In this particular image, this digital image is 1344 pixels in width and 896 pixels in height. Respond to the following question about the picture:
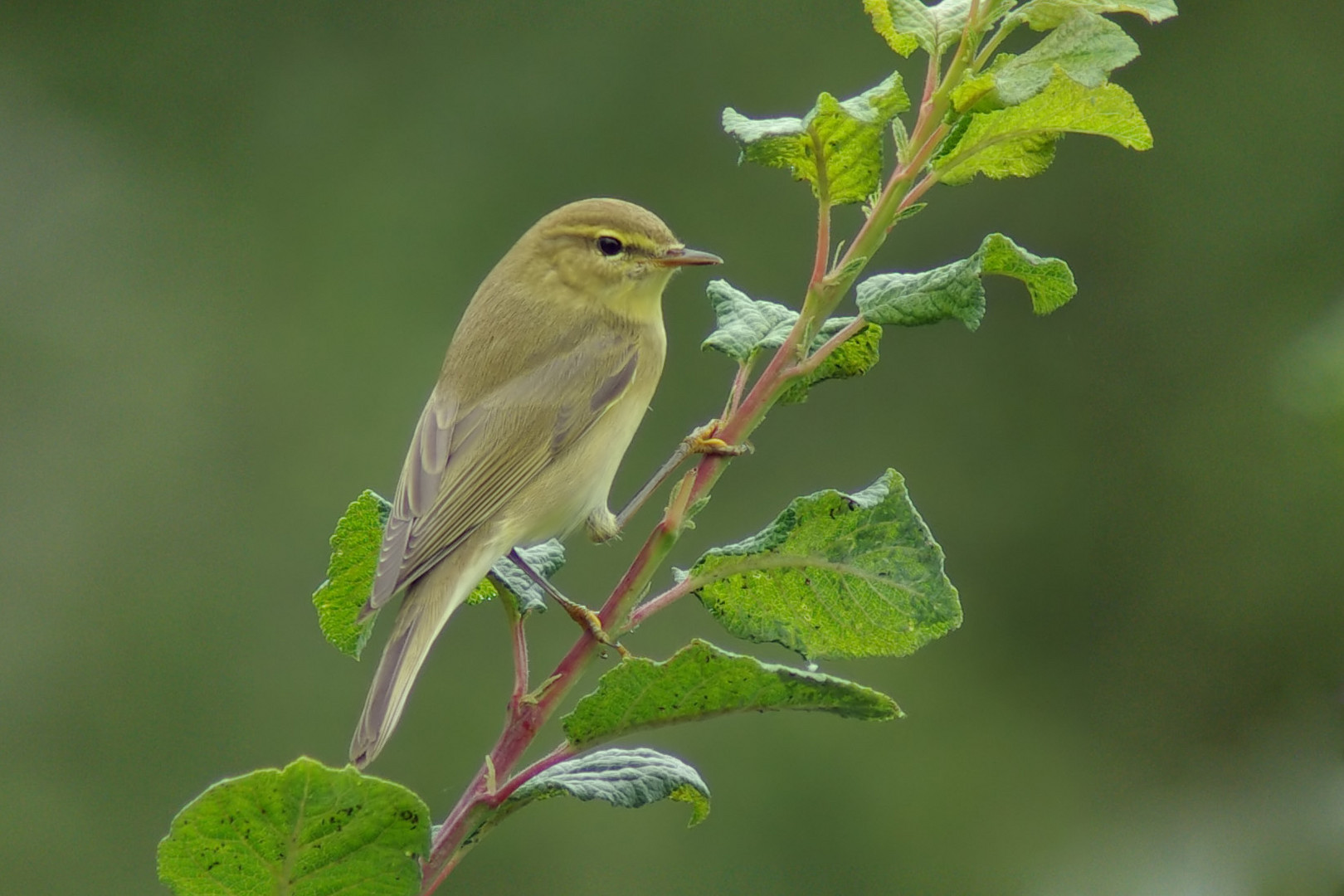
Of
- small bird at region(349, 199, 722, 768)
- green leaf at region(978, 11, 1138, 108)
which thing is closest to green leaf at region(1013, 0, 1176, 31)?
green leaf at region(978, 11, 1138, 108)

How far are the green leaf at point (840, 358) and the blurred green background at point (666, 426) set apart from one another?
13.0 ft

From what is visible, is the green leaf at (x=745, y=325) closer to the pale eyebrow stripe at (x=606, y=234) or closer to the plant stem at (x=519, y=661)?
the plant stem at (x=519, y=661)

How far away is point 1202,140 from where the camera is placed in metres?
7.13

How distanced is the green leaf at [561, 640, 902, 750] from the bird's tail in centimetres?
38

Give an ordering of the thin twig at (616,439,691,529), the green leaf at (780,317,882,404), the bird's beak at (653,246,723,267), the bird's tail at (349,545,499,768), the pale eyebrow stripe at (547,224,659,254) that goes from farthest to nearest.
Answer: the pale eyebrow stripe at (547,224,659,254) < the bird's beak at (653,246,723,267) < the thin twig at (616,439,691,529) < the bird's tail at (349,545,499,768) < the green leaf at (780,317,882,404)

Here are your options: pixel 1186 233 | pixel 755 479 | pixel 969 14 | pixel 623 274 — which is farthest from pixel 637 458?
pixel 969 14

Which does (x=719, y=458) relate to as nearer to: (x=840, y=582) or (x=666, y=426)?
(x=840, y=582)

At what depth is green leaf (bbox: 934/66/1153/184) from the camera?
5.01 feet

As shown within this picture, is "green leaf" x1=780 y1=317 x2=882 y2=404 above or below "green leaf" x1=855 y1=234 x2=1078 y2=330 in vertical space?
below

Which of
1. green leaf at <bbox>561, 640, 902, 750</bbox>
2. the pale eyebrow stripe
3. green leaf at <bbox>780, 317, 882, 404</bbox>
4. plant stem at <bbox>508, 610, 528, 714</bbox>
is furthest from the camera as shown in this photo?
the pale eyebrow stripe

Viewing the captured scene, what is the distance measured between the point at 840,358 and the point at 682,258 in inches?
64.2

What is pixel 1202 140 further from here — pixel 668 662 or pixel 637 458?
pixel 668 662

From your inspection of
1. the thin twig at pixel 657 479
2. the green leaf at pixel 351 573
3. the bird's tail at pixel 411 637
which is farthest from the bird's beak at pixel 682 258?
the green leaf at pixel 351 573

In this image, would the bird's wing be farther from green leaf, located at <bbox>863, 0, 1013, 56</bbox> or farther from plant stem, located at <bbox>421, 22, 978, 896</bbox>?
green leaf, located at <bbox>863, 0, 1013, 56</bbox>
